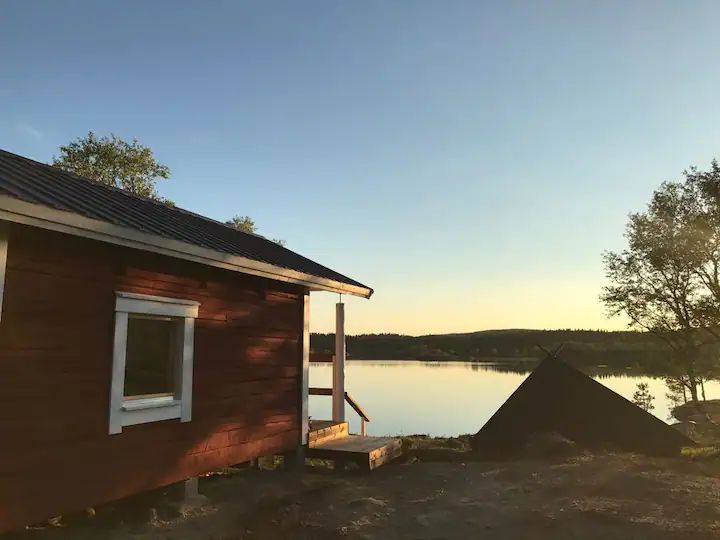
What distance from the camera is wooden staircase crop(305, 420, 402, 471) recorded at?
9562 mm

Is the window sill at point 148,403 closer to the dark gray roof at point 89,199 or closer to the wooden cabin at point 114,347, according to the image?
the wooden cabin at point 114,347

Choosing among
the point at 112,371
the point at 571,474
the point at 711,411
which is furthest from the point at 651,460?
the point at 711,411

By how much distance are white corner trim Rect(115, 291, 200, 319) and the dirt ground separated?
227 centimetres

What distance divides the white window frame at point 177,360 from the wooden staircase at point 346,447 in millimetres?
3193

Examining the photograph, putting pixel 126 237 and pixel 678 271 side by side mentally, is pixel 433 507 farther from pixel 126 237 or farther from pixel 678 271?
pixel 678 271

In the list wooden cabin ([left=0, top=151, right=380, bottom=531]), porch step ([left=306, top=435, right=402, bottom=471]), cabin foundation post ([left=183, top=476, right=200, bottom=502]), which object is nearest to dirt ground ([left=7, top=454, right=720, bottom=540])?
cabin foundation post ([left=183, top=476, right=200, bottom=502])

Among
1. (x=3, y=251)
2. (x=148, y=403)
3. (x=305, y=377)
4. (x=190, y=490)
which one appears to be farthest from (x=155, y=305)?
(x=305, y=377)

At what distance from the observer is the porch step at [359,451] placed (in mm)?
9531

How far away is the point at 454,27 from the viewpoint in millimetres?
12555

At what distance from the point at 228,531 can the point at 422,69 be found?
11.1m

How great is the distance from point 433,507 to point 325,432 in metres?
3.48

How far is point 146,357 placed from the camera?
453 inches

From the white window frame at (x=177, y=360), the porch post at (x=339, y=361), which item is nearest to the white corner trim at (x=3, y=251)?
the white window frame at (x=177, y=360)

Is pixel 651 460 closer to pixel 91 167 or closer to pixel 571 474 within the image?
pixel 571 474
